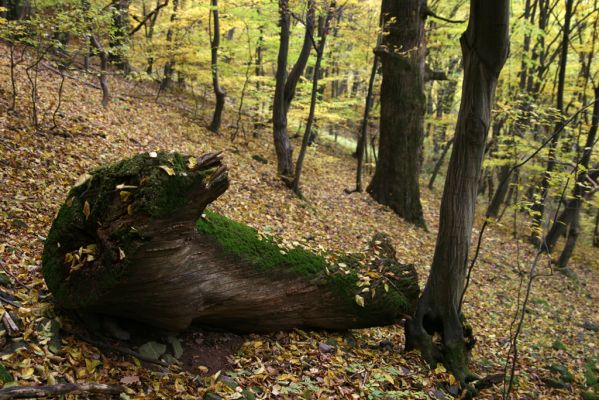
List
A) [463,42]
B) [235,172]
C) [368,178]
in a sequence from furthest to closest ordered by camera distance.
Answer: [368,178] → [235,172] → [463,42]

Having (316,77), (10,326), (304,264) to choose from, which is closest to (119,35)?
(316,77)

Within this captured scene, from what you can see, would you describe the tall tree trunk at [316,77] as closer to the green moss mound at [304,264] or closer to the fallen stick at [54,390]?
the green moss mound at [304,264]

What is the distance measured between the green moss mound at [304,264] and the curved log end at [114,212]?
27.2 inches

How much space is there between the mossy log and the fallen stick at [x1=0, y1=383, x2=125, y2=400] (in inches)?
26.7

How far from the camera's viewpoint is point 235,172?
10.6m

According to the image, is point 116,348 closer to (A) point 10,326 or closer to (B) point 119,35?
(A) point 10,326

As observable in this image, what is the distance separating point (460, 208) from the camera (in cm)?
515

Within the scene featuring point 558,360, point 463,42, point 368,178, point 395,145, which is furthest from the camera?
point 368,178

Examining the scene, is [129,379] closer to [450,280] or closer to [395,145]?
[450,280]

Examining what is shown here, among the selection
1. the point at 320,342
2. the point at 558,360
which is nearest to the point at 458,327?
the point at 320,342

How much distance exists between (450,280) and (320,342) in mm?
1809

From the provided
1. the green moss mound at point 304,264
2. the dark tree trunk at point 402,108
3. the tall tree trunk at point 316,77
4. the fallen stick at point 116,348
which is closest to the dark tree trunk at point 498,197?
the dark tree trunk at point 402,108

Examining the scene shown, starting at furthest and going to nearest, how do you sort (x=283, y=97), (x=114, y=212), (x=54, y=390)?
(x=283, y=97), (x=114, y=212), (x=54, y=390)

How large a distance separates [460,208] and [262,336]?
9.33 feet
